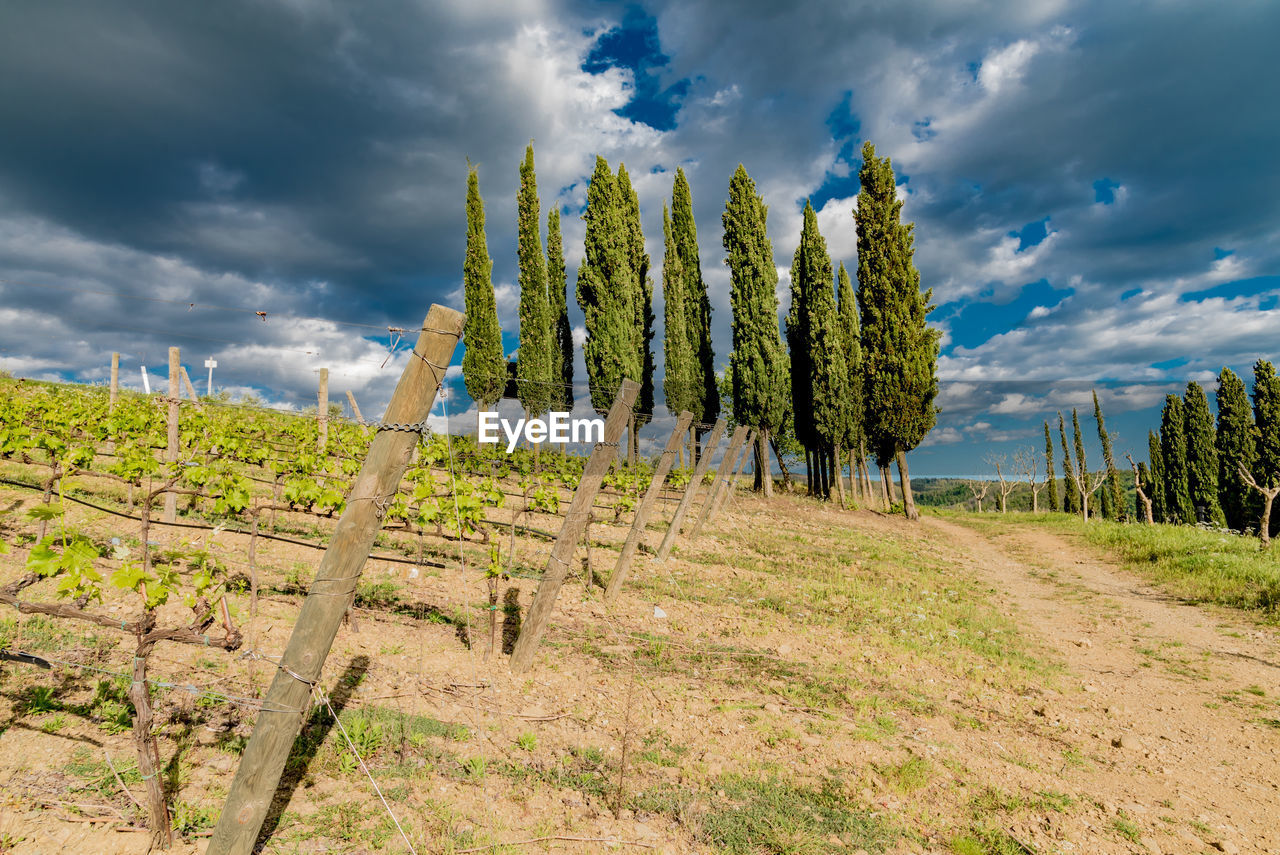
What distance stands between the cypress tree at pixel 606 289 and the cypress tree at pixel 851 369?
31.4ft

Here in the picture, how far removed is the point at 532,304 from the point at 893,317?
1539cm

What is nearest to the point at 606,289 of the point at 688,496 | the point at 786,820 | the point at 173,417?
the point at 688,496

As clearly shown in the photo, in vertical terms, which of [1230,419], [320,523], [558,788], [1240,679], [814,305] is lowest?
[1240,679]

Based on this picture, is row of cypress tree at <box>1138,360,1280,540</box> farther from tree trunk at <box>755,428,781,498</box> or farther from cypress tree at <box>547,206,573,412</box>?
cypress tree at <box>547,206,573,412</box>

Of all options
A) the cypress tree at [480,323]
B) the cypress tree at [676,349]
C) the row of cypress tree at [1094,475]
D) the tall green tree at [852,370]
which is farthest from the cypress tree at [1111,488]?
the cypress tree at [480,323]

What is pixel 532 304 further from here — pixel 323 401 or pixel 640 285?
pixel 323 401

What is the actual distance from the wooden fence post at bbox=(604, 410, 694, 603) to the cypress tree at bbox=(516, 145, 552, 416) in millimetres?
15396

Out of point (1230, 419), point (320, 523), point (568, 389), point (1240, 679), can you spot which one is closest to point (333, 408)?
point (568, 389)

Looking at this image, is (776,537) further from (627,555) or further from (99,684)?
(99,684)

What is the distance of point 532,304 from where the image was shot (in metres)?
26.4

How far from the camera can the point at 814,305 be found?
1003 inches

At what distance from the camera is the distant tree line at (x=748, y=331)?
77.9 feet

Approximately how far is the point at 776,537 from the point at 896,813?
1146 centimetres

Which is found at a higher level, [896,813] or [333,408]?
[333,408]
